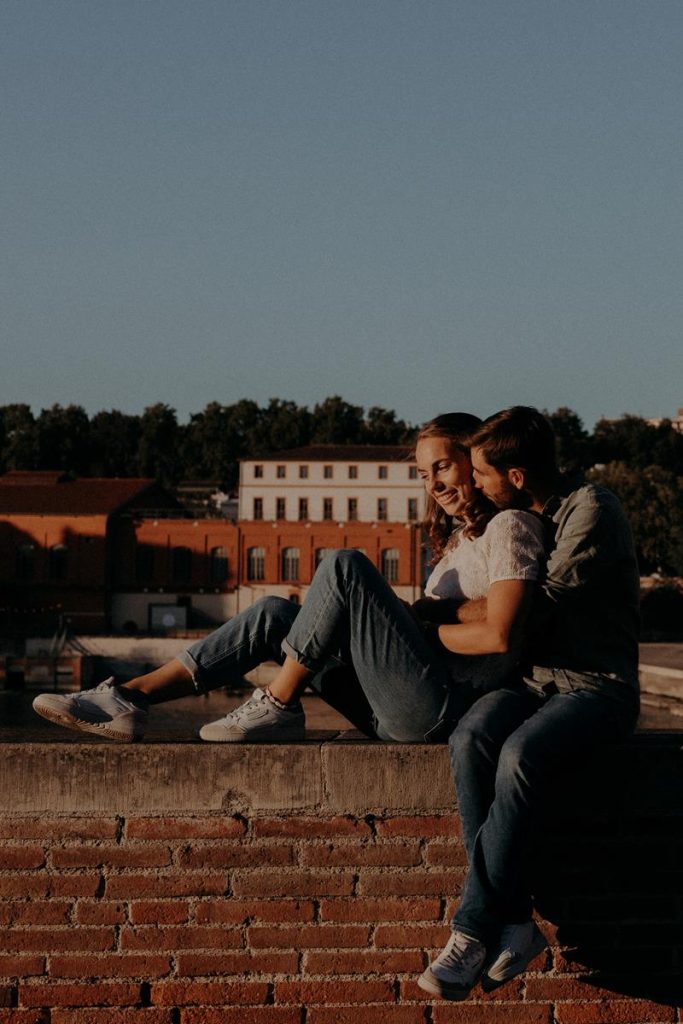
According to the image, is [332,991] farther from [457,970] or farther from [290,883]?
[457,970]

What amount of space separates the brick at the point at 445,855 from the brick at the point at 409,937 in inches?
6.8

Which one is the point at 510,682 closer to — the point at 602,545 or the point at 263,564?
the point at 602,545

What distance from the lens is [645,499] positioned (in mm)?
66125

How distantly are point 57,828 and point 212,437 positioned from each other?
10408cm

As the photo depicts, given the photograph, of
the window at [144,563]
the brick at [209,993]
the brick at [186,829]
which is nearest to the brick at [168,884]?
the brick at [186,829]

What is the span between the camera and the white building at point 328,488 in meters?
67.8

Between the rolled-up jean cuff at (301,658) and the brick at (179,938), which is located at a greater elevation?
the rolled-up jean cuff at (301,658)

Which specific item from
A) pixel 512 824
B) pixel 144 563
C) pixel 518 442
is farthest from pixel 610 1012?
pixel 144 563

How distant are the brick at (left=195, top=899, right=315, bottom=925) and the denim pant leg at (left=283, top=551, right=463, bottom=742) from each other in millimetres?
580

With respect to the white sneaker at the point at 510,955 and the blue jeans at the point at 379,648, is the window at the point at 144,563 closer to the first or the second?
the blue jeans at the point at 379,648

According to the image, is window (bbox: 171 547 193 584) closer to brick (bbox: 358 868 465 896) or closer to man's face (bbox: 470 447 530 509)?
man's face (bbox: 470 447 530 509)

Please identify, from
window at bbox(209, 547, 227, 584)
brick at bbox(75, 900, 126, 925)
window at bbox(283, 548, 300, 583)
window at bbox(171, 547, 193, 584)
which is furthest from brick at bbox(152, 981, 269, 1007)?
window at bbox(283, 548, 300, 583)

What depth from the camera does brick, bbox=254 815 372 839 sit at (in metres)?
3.65

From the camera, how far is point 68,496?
62.4 metres
